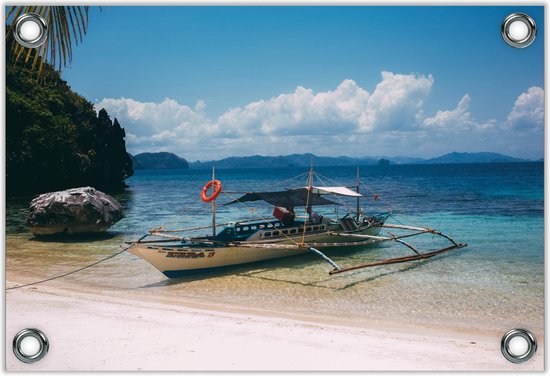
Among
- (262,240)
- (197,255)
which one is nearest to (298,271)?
(262,240)

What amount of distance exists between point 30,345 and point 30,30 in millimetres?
2684

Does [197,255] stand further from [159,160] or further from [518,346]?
[159,160]

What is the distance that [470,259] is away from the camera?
13.1m

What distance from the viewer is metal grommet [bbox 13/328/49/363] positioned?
3.78 metres

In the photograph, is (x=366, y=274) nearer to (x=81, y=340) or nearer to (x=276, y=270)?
(x=276, y=270)

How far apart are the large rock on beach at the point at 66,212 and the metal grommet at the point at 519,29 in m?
14.6

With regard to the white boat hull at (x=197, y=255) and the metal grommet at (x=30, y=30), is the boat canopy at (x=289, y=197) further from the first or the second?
the metal grommet at (x=30, y=30)

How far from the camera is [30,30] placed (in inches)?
154

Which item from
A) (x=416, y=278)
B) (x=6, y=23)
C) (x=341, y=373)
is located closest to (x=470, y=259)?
(x=416, y=278)

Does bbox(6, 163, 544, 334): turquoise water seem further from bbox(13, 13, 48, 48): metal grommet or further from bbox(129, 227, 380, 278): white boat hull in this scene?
bbox(13, 13, 48, 48): metal grommet

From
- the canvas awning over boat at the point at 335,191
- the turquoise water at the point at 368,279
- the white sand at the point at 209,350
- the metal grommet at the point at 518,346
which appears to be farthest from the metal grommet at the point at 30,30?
the canvas awning over boat at the point at 335,191

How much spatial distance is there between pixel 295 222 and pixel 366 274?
3.25m

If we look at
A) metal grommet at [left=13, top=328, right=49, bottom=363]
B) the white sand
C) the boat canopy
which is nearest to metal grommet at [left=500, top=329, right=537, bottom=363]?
the white sand

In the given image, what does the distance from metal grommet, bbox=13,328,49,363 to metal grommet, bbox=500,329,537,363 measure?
3.87 m
